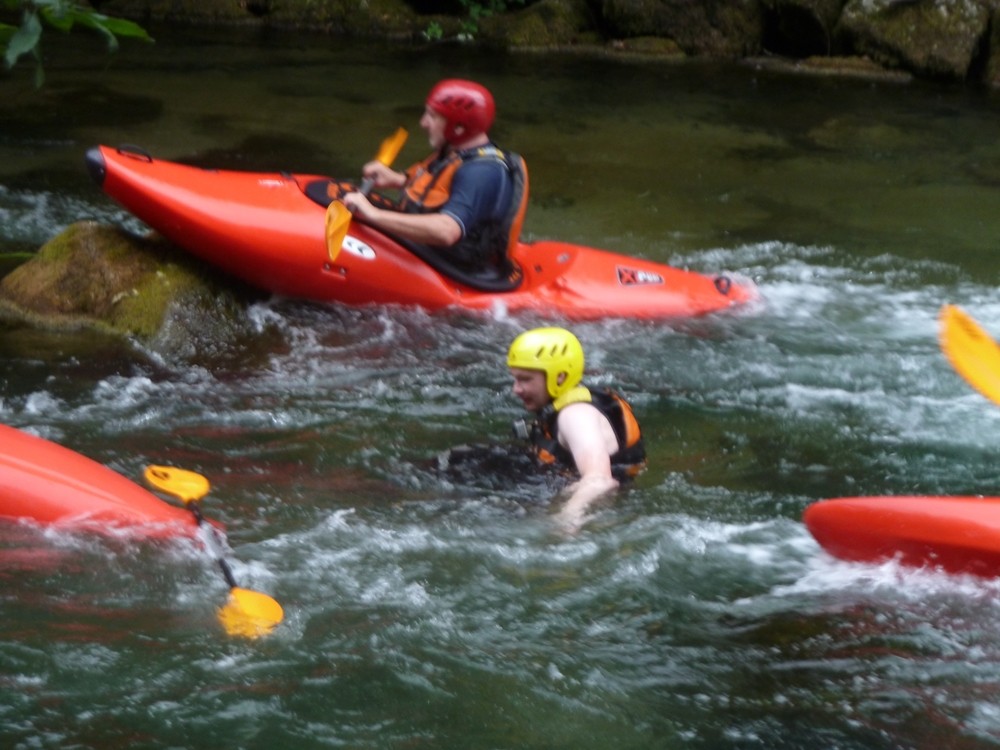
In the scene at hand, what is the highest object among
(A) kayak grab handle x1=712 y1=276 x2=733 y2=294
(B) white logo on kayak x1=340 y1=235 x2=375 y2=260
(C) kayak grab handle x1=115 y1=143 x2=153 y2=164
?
(C) kayak grab handle x1=115 y1=143 x2=153 y2=164

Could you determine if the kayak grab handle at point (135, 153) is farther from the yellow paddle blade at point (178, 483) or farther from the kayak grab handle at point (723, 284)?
the kayak grab handle at point (723, 284)

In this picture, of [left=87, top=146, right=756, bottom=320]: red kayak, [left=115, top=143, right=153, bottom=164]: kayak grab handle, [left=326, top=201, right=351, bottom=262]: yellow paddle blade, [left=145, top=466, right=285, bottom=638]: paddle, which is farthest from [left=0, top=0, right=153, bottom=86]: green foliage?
[left=115, top=143, right=153, bottom=164]: kayak grab handle

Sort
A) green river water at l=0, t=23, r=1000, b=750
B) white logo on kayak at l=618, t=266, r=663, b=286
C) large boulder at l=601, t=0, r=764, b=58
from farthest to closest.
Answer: large boulder at l=601, t=0, r=764, b=58 < white logo on kayak at l=618, t=266, r=663, b=286 < green river water at l=0, t=23, r=1000, b=750

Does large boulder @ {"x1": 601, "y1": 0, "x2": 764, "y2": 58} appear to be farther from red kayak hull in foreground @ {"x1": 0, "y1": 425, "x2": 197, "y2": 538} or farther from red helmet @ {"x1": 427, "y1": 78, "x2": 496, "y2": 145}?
red kayak hull in foreground @ {"x1": 0, "y1": 425, "x2": 197, "y2": 538}

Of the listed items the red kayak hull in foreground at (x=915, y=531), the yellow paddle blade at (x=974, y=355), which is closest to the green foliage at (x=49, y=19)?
the red kayak hull in foreground at (x=915, y=531)

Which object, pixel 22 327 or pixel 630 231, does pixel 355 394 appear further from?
pixel 630 231

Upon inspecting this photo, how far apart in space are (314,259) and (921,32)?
24.4 feet

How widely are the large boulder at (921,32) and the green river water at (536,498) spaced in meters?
2.69

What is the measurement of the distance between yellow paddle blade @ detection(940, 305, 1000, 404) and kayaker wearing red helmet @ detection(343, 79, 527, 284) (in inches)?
86.6

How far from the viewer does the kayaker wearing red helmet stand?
5.33 metres

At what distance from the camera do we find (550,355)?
3932mm

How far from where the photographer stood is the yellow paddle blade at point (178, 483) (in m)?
3.48

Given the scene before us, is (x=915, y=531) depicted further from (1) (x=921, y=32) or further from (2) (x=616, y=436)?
(1) (x=921, y=32)

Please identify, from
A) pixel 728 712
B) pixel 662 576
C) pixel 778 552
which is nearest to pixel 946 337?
pixel 778 552
